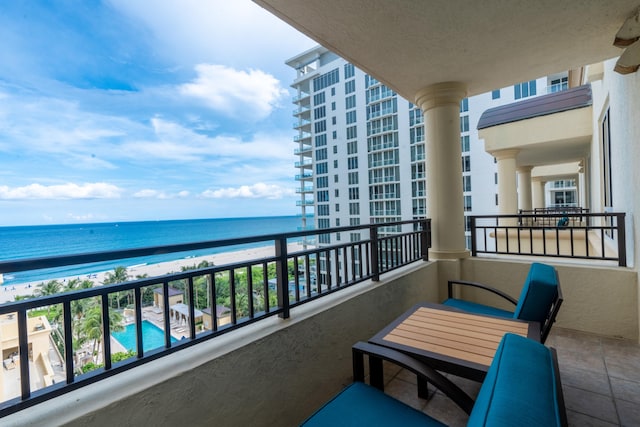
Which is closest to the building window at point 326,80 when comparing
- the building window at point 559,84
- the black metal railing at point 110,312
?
the building window at point 559,84

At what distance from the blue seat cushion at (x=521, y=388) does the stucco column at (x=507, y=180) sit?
7823mm

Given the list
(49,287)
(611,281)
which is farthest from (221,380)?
(611,281)

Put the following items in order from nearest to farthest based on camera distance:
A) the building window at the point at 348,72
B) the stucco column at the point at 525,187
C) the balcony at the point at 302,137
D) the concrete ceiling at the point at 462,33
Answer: the concrete ceiling at the point at 462,33 → the stucco column at the point at 525,187 → the building window at the point at 348,72 → the balcony at the point at 302,137

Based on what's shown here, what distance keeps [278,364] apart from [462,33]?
2883 mm

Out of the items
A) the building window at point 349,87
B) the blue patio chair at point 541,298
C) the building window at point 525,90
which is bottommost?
the blue patio chair at point 541,298

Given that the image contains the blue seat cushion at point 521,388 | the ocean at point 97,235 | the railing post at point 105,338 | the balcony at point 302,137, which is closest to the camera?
the blue seat cushion at point 521,388

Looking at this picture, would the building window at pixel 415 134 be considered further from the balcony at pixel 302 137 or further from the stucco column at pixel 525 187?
the stucco column at pixel 525 187

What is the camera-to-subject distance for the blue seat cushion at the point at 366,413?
4.20 feet

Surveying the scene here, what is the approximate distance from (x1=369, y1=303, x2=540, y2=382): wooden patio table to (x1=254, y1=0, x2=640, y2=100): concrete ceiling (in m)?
2.25

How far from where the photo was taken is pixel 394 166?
27891 mm

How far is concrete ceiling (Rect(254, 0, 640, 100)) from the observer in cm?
209

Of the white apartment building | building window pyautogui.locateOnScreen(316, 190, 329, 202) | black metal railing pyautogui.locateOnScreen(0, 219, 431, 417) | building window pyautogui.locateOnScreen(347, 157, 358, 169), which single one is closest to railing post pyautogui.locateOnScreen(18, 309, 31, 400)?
black metal railing pyautogui.locateOnScreen(0, 219, 431, 417)

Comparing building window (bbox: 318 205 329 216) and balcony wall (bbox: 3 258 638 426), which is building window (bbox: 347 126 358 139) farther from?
balcony wall (bbox: 3 258 638 426)

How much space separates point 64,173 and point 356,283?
39.2 meters
